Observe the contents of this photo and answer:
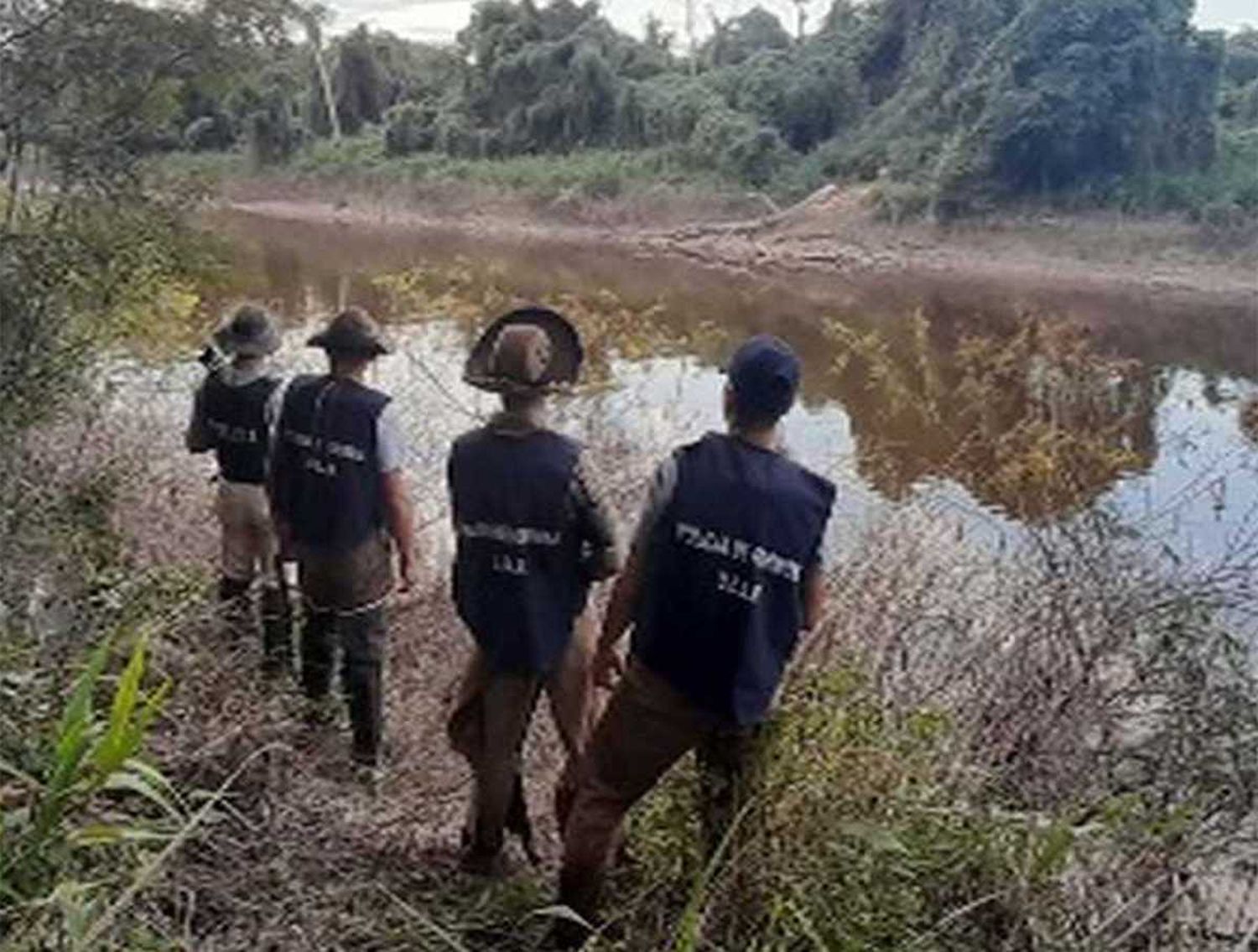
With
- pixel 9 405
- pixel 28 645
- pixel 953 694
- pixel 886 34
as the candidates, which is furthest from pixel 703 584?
pixel 886 34

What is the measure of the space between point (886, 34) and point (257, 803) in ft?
162

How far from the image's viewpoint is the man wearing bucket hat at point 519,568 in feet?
13.9

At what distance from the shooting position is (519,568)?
425cm

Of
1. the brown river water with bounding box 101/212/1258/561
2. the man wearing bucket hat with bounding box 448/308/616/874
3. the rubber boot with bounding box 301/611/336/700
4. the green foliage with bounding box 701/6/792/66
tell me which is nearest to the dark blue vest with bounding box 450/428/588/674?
the man wearing bucket hat with bounding box 448/308/616/874

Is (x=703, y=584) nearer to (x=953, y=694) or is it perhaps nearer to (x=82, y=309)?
(x=953, y=694)

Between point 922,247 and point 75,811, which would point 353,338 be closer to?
point 75,811

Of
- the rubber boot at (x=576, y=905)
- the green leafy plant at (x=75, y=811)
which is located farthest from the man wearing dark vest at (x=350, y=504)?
the green leafy plant at (x=75, y=811)

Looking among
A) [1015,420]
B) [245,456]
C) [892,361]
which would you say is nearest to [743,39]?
[892,361]

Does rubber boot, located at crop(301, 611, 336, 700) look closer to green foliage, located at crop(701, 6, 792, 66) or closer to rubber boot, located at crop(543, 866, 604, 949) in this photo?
rubber boot, located at crop(543, 866, 604, 949)

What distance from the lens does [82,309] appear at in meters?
6.80

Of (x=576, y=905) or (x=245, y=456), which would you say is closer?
(x=576, y=905)

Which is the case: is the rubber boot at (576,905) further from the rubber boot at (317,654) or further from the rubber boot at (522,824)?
the rubber boot at (317,654)

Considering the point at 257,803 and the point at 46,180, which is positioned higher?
the point at 46,180

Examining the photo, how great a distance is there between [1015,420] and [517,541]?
12.2m
